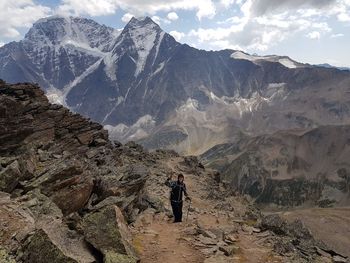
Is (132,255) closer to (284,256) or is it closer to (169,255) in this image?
(169,255)

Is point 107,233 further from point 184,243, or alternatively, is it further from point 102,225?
point 184,243

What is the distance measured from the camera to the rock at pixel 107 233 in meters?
20.5

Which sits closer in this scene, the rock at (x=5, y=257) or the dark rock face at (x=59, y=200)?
the rock at (x=5, y=257)

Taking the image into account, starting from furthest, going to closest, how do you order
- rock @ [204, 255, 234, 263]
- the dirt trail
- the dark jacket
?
the dark jacket → the dirt trail → rock @ [204, 255, 234, 263]

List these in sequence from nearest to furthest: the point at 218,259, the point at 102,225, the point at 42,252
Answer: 1. the point at 42,252
2. the point at 102,225
3. the point at 218,259

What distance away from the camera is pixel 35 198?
25047 mm

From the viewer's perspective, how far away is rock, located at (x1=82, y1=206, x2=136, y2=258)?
67.2 ft

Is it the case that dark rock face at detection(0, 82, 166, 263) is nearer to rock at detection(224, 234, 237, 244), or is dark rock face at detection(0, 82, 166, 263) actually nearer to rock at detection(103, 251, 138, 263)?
rock at detection(103, 251, 138, 263)

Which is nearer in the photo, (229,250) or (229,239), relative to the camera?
(229,250)

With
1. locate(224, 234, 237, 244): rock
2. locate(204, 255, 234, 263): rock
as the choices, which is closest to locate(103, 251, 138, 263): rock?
locate(204, 255, 234, 263): rock

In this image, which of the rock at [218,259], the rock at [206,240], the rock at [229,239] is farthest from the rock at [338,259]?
the rock at [218,259]

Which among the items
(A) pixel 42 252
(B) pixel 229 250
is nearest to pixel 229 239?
(B) pixel 229 250

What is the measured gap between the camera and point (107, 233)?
824 inches

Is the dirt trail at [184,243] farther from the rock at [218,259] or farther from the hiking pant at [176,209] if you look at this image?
the hiking pant at [176,209]
